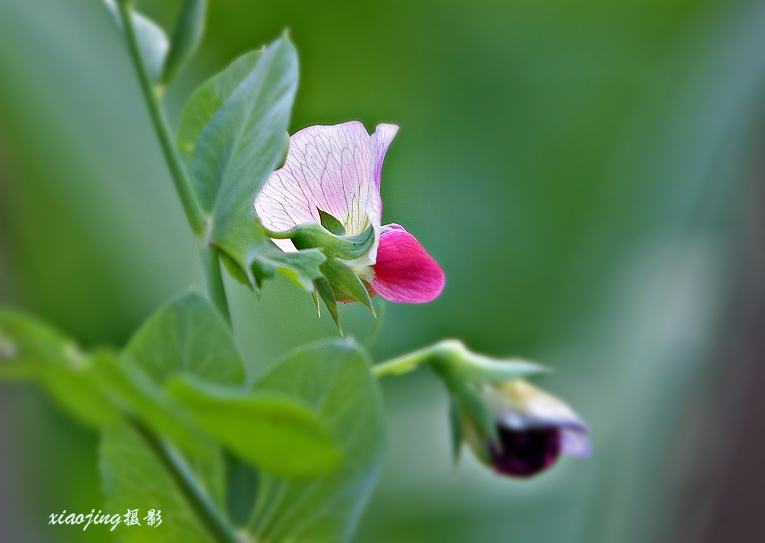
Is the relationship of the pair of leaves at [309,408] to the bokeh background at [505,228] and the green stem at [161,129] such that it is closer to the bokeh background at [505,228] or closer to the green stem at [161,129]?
the green stem at [161,129]

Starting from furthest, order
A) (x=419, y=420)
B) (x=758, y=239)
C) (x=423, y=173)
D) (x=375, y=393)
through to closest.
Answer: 1. (x=758, y=239)
2. (x=419, y=420)
3. (x=423, y=173)
4. (x=375, y=393)

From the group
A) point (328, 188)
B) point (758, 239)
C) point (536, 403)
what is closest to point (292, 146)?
point (328, 188)

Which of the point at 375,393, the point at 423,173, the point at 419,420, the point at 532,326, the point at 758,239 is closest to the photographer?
the point at 375,393

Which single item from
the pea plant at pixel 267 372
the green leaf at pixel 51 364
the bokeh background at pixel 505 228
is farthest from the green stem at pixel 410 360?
the bokeh background at pixel 505 228

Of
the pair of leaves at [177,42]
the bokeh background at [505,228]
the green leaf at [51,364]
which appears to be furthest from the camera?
the bokeh background at [505,228]

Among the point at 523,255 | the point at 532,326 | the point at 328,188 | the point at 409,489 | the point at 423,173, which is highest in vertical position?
the point at 328,188

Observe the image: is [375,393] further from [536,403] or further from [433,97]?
[433,97]
